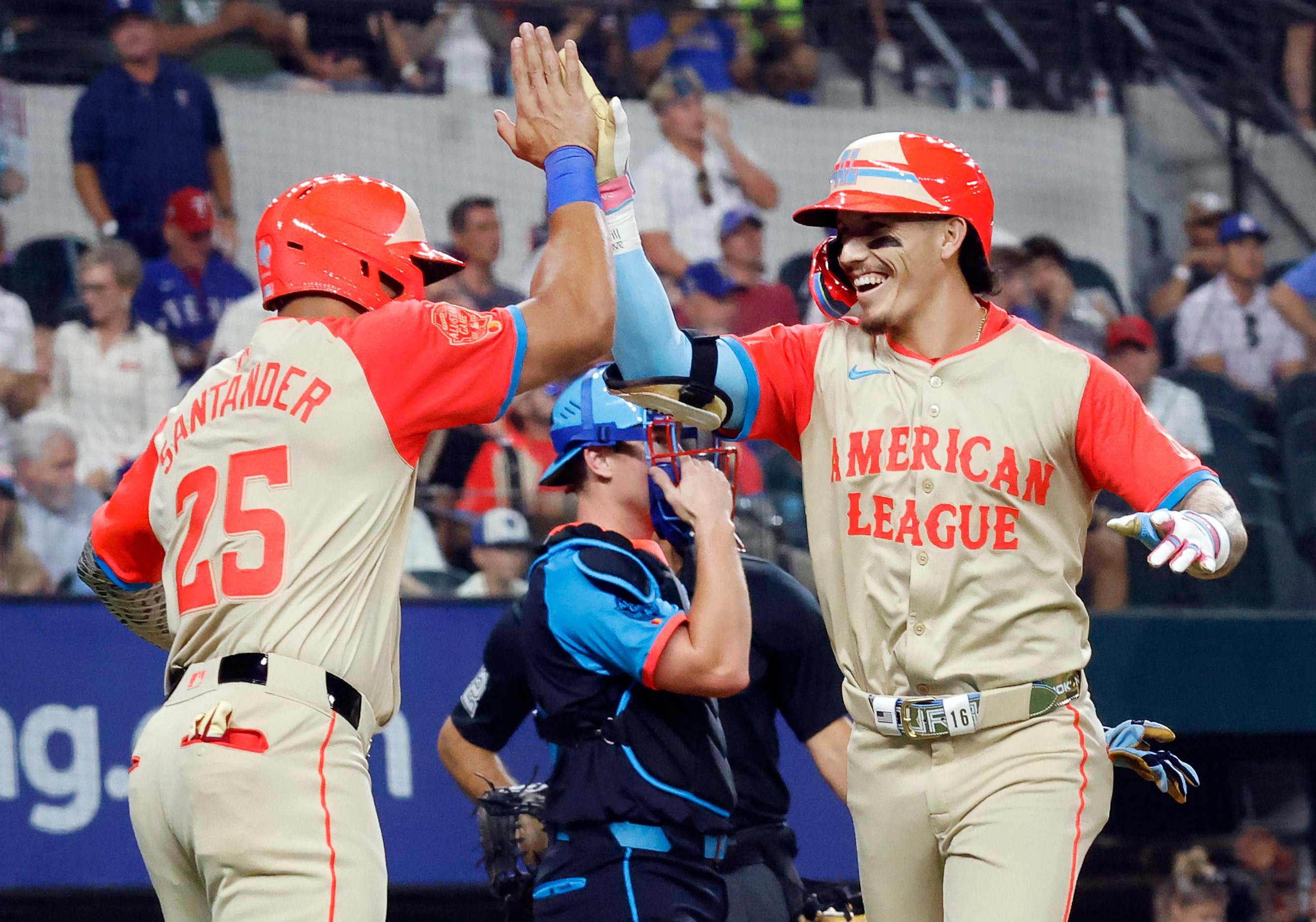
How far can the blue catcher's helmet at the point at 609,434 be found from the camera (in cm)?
381

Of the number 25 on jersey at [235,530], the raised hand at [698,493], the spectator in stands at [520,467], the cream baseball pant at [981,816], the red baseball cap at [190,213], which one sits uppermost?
the number 25 on jersey at [235,530]

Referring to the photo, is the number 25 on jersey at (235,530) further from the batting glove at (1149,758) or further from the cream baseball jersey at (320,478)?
the batting glove at (1149,758)

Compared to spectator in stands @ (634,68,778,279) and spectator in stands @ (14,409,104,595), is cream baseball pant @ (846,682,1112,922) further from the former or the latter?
spectator in stands @ (634,68,778,279)

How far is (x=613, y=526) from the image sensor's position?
394 cm

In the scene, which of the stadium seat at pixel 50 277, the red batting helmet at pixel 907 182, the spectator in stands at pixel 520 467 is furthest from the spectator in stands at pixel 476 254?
the red batting helmet at pixel 907 182

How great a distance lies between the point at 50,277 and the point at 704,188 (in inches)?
124

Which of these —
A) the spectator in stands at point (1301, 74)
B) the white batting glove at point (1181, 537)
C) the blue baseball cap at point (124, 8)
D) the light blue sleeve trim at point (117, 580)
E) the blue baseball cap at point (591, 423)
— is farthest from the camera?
the spectator in stands at point (1301, 74)

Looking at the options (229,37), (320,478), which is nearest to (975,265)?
(320,478)

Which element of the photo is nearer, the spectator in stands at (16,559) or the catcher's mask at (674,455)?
the catcher's mask at (674,455)

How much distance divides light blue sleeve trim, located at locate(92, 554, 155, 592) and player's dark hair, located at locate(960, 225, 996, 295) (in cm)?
183

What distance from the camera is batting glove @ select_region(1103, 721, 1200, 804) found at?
3.28 m

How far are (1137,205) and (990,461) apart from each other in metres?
6.66

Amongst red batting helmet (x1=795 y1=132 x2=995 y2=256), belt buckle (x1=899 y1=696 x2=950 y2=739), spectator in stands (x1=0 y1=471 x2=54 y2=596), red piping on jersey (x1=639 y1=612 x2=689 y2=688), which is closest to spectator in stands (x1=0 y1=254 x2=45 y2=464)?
spectator in stands (x1=0 y1=471 x2=54 y2=596)

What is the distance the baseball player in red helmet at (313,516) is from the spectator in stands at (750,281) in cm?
471
